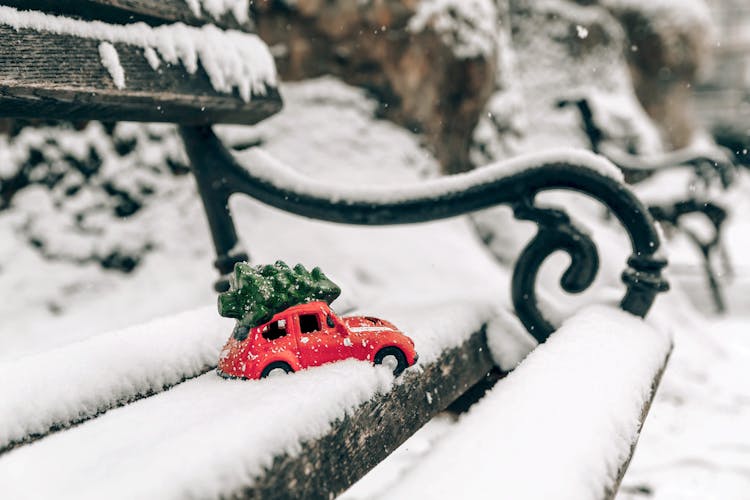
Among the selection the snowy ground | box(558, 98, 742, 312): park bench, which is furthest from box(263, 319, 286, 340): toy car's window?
box(558, 98, 742, 312): park bench

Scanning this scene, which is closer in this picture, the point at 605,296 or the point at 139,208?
the point at 605,296

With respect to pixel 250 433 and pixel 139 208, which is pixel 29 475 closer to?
pixel 250 433

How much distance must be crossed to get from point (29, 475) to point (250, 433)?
21 cm

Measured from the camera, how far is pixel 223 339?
103 cm

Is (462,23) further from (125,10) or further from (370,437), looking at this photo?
→ (370,437)

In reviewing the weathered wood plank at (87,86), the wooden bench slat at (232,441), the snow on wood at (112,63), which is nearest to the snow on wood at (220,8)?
the weathered wood plank at (87,86)

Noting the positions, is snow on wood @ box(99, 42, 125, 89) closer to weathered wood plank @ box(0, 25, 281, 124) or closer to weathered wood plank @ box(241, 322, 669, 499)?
weathered wood plank @ box(0, 25, 281, 124)

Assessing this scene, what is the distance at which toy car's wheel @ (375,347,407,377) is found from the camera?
2.80ft

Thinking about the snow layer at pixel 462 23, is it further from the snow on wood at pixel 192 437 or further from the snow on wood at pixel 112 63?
the snow on wood at pixel 192 437

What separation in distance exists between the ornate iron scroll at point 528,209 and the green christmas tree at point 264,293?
493mm

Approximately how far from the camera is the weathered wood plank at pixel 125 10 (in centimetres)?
99

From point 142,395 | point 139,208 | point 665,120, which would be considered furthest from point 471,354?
point 665,120

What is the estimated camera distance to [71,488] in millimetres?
569

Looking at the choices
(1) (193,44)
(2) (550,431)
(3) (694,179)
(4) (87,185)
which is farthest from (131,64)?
(3) (694,179)
